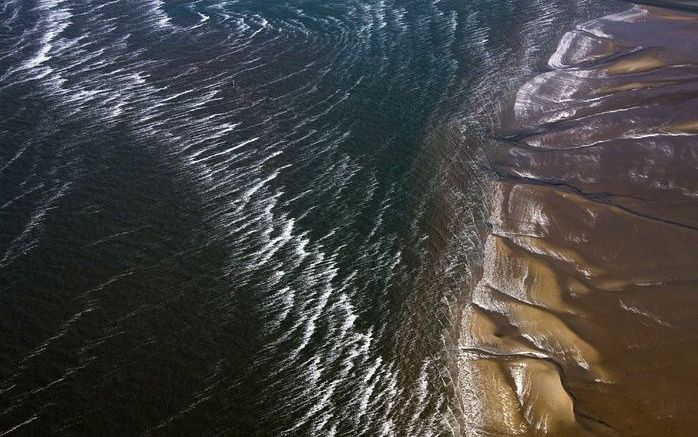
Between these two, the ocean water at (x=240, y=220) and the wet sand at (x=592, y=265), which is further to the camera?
the ocean water at (x=240, y=220)

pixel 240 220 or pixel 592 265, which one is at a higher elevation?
pixel 240 220

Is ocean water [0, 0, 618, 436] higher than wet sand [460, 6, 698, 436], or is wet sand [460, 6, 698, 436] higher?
ocean water [0, 0, 618, 436]

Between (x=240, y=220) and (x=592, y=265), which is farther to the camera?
(x=240, y=220)

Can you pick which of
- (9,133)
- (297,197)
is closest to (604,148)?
(297,197)

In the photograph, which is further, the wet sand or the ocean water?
the ocean water
